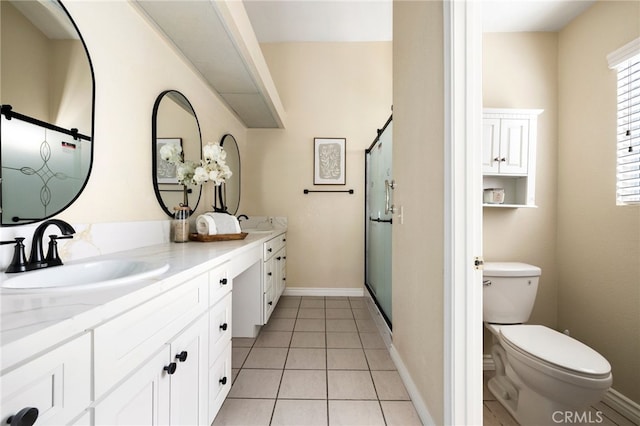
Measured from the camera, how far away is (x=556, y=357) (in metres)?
1.18

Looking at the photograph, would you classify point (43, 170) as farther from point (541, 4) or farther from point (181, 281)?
point (541, 4)

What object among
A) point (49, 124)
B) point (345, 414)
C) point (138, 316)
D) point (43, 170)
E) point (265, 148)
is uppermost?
point (265, 148)

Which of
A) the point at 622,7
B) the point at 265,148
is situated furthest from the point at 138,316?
the point at 622,7

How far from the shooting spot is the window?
1.45 metres

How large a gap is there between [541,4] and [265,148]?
277 centimetres

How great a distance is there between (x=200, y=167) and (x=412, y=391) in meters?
1.86

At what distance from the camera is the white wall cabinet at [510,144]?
A: 179 centimetres

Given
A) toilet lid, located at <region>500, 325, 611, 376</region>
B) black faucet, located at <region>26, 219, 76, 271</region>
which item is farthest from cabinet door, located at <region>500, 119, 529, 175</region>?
black faucet, located at <region>26, 219, 76, 271</region>

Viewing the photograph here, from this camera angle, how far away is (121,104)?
122cm

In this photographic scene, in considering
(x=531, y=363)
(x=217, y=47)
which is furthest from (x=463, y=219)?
(x=217, y=47)

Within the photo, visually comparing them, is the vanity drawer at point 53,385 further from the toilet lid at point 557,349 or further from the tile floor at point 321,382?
the toilet lid at point 557,349

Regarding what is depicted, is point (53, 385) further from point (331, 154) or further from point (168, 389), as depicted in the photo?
point (331, 154)

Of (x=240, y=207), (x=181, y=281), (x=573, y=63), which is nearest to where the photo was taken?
(x=181, y=281)

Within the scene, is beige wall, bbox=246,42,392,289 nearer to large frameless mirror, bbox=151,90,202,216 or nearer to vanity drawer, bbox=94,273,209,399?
large frameless mirror, bbox=151,90,202,216
